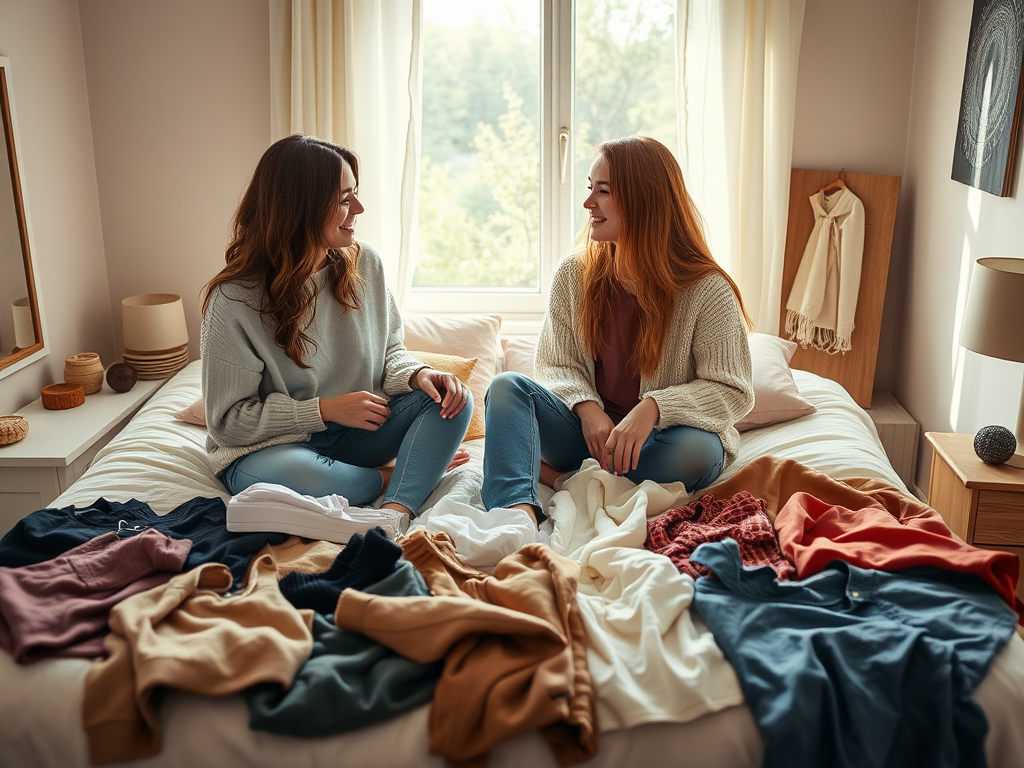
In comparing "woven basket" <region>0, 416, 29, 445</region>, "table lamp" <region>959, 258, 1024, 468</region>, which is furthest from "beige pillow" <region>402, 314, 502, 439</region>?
"table lamp" <region>959, 258, 1024, 468</region>

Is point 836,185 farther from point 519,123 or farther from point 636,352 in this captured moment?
point 636,352

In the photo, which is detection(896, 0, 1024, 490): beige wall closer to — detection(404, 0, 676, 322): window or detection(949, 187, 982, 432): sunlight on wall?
detection(949, 187, 982, 432): sunlight on wall

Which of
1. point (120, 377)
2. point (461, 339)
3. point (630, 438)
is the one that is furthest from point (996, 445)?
point (120, 377)

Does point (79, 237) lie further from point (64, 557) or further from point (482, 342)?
point (64, 557)

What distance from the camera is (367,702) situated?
1.31 metres

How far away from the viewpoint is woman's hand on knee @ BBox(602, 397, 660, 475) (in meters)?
2.05

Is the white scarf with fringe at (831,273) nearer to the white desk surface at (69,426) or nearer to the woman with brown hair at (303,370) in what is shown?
the woman with brown hair at (303,370)

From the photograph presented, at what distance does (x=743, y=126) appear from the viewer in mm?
3061

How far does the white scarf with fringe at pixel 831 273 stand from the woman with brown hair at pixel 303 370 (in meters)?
1.47

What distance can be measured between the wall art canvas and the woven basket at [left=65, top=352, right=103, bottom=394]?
2673 mm

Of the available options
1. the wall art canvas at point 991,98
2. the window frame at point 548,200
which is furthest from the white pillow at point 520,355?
the wall art canvas at point 991,98

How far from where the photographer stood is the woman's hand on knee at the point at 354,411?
2133 mm

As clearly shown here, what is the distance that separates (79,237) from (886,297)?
9.30ft

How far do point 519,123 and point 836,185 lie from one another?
3.69 feet
